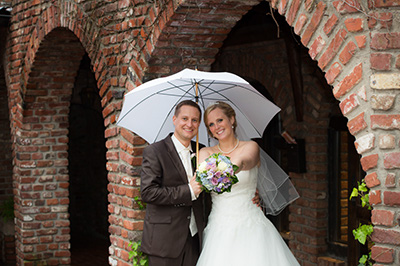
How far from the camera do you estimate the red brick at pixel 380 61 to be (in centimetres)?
316

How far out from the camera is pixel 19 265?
309 inches

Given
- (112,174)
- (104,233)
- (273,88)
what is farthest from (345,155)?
(104,233)

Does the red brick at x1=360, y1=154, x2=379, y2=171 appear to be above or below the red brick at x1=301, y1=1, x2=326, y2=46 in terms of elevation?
below

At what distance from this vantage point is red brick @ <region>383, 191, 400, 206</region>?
126 inches

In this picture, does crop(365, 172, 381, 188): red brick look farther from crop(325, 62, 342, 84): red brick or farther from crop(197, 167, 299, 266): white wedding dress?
crop(197, 167, 299, 266): white wedding dress

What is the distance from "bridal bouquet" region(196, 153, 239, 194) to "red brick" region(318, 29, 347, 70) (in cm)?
88

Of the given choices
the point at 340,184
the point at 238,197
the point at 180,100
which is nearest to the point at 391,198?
the point at 238,197

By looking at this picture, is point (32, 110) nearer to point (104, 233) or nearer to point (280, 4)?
point (104, 233)

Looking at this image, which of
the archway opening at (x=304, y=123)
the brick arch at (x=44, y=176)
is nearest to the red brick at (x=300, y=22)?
the archway opening at (x=304, y=123)

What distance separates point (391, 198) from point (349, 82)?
0.63 m

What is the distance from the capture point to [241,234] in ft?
13.9

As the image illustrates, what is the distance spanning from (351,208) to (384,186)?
11.7 ft

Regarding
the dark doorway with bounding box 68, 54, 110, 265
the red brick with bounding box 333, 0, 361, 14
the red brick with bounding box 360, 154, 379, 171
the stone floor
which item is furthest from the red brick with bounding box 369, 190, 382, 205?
the dark doorway with bounding box 68, 54, 110, 265

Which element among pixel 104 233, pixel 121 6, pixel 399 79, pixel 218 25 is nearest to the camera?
pixel 399 79
